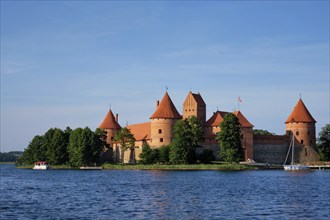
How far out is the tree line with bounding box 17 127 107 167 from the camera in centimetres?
6800

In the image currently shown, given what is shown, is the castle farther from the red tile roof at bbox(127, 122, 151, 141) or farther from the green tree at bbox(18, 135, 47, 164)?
the green tree at bbox(18, 135, 47, 164)

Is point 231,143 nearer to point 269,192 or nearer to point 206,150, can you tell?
point 206,150

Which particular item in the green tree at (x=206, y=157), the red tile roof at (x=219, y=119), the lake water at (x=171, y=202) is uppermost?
the red tile roof at (x=219, y=119)

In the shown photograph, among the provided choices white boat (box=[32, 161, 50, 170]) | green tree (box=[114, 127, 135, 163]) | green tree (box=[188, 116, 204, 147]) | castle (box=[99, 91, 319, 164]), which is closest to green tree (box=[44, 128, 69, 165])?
white boat (box=[32, 161, 50, 170])

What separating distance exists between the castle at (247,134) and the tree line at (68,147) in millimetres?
6824

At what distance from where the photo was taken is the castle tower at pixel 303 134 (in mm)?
71125

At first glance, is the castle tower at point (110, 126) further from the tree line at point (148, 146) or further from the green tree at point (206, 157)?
the green tree at point (206, 157)

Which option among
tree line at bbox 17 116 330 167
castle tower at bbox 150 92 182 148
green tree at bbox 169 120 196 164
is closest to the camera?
tree line at bbox 17 116 330 167

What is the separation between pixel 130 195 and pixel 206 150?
35.1m

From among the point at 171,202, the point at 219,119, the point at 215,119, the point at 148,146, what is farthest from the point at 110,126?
the point at 171,202

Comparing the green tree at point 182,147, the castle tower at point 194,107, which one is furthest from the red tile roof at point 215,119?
the green tree at point 182,147

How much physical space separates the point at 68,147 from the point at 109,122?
505 inches

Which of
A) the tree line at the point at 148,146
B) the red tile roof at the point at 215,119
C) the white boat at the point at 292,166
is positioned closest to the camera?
the tree line at the point at 148,146

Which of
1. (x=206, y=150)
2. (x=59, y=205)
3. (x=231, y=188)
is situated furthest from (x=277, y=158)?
(x=59, y=205)
